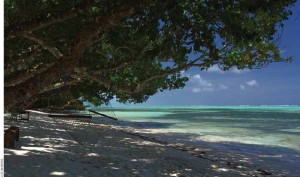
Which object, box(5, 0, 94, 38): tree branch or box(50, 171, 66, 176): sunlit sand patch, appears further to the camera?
box(50, 171, 66, 176): sunlit sand patch

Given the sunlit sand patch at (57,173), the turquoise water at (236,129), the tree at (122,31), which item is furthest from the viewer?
the turquoise water at (236,129)

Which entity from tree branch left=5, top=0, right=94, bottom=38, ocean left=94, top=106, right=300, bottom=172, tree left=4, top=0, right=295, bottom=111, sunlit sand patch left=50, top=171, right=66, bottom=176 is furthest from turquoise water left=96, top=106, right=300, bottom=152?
tree branch left=5, top=0, right=94, bottom=38

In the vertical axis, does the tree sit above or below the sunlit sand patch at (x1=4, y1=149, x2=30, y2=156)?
above

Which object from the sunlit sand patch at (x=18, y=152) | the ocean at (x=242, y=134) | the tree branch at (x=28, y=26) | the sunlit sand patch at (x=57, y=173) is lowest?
the ocean at (x=242, y=134)

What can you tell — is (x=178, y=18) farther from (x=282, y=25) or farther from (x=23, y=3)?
(x=23, y=3)

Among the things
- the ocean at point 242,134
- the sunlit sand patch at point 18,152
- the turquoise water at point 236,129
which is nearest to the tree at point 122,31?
the sunlit sand patch at point 18,152

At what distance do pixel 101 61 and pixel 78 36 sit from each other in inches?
386

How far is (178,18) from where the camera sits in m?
5.72

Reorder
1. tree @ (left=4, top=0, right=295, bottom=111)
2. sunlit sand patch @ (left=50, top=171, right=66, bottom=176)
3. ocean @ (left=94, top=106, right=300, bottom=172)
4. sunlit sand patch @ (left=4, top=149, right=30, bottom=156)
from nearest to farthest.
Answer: tree @ (left=4, top=0, right=295, bottom=111) < sunlit sand patch @ (left=50, top=171, right=66, bottom=176) < sunlit sand patch @ (left=4, top=149, right=30, bottom=156) < ocean @ (left=94, top=106, right=300, bottom=172)

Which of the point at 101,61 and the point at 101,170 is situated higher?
the point at 101,61

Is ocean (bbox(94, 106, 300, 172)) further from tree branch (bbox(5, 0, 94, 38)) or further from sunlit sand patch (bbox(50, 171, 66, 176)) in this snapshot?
tree branch (bbox(5, 0, 94, 38))

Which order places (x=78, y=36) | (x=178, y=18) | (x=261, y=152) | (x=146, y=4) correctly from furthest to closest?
(x=261, y=152), (x=78, y=36), (x=146, y=4), (x=178, y=18)

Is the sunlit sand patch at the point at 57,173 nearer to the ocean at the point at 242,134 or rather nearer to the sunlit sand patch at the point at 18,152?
the sunlit sand patch at the point at 18,152

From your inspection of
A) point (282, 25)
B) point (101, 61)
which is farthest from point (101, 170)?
point (101, 61)
